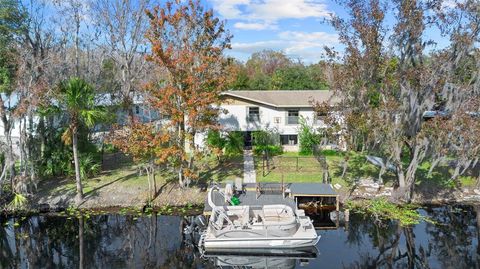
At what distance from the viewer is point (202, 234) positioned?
832 inches

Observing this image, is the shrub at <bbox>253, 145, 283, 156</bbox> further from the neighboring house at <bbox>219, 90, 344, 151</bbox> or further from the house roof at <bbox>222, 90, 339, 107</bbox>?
the house roof at <bbox>222, 90, 339, 107</bbox>

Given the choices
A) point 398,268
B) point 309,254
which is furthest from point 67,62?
point 398,268

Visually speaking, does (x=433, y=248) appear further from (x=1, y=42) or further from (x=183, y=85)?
(x=1, y=42)

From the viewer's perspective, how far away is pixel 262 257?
767 inches

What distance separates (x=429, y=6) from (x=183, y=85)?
1469 cm

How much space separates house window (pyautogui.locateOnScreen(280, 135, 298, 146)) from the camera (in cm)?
3912

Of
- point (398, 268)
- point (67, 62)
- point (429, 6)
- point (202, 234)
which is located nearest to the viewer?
point (398, 268)


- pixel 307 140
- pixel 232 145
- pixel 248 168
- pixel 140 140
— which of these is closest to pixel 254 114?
pixel 232 145

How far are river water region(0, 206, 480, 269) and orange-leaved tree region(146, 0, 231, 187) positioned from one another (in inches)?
218

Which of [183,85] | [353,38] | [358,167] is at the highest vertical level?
[353,38]

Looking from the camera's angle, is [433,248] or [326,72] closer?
[433,248]

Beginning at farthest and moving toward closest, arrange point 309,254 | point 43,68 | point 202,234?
1. point 43,68
2. point 202,234
3. point 309,254

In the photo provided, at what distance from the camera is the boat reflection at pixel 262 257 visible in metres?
18.8

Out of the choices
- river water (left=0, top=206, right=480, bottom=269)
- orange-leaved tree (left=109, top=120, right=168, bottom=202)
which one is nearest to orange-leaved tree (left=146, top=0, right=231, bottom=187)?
orange-leaved tree (left=109, top=120, right=168, bottom=202)
